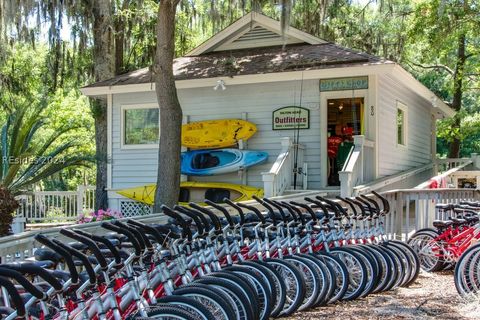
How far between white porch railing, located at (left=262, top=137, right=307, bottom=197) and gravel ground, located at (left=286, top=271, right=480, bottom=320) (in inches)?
162

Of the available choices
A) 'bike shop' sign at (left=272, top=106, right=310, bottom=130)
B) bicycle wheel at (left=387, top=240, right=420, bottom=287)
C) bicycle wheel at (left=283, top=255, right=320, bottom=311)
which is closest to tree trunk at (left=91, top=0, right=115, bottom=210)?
'bike shop' sign at (left=272, top=106, right=310, bottom=130)

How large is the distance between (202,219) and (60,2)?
10.7 metres

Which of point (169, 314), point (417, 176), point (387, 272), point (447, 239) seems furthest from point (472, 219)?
point (417, 176)

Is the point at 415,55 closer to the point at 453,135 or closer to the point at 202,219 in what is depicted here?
the point at 453,135

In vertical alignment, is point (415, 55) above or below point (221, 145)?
above

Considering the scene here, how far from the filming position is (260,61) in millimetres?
13727

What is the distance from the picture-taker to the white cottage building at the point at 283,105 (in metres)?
12.4

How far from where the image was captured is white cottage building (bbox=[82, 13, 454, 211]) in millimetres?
12445

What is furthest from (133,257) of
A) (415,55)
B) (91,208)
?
(415,55)

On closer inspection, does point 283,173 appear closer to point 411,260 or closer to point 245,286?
point 411,260

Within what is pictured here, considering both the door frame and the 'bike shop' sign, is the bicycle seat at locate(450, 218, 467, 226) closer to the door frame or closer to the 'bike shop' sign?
the door frame

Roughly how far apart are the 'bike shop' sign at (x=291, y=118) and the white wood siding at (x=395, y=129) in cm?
154

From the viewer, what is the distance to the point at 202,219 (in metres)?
4.89

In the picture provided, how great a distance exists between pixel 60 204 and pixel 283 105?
729 cm
